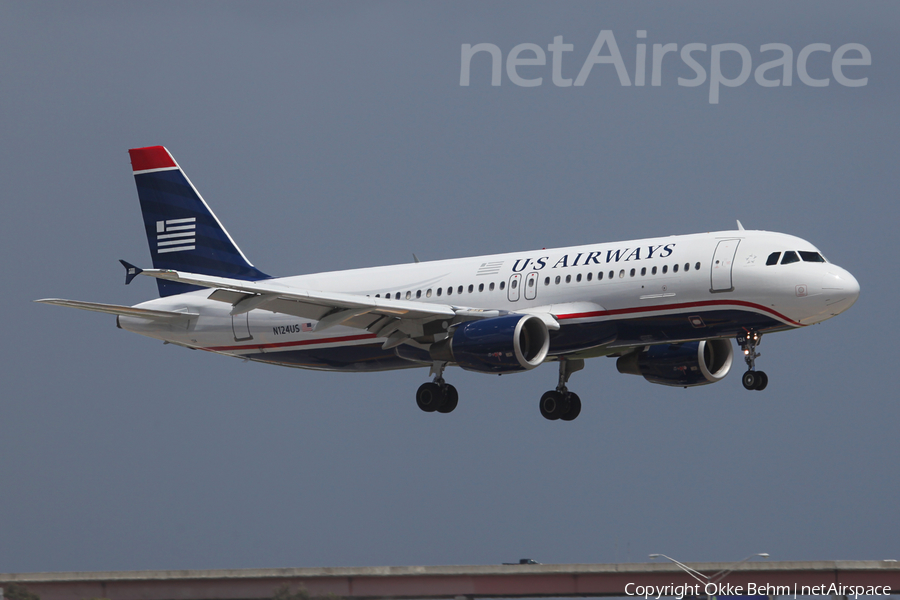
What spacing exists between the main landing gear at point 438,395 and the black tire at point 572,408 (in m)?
4.27

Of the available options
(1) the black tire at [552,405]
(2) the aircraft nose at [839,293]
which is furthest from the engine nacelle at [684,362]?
(2) the aircraft nose at [839,293]

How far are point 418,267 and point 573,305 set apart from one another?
734 centimetres

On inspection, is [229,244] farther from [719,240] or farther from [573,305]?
[719,240]

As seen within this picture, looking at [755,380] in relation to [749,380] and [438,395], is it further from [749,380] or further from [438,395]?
[438,395]

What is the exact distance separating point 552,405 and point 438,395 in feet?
14.8

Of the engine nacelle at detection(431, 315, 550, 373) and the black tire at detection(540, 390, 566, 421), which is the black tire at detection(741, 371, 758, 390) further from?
the black tire at detection(540, 390, 566, 421)

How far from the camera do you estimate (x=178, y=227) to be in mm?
53125

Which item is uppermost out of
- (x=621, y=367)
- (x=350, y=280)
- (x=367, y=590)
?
(x=350, y=280)

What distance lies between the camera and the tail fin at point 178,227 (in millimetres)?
52156

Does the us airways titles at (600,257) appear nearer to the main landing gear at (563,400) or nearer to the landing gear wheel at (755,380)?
the landing gear wheel at (755,380)

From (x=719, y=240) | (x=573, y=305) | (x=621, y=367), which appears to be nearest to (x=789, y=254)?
(x=719, y=240)

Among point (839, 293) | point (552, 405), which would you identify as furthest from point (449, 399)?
point (839, 293)

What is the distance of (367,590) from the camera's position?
2586 inches
